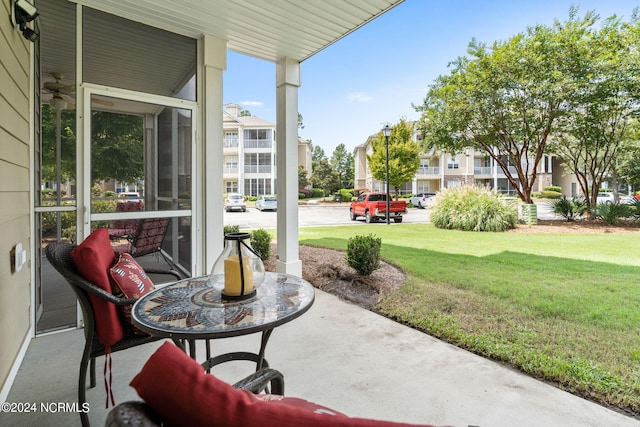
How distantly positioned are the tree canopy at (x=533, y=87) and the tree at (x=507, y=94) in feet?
0.08

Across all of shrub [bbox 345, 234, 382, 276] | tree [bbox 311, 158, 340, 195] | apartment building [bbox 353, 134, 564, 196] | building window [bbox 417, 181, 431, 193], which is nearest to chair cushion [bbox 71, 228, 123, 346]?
shrub [bbox 345, 234, 382, 276]

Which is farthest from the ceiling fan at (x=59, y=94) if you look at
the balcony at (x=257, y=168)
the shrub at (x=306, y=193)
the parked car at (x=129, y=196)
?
the shrub at (x=306, y=193)

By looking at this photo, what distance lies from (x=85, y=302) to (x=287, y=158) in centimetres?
284

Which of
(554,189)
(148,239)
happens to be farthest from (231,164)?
(554,189)

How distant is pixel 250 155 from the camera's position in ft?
89.2

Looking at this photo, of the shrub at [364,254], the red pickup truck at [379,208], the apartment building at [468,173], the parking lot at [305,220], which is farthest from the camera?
the apartment building at [468,173]

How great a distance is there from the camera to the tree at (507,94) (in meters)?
9.23

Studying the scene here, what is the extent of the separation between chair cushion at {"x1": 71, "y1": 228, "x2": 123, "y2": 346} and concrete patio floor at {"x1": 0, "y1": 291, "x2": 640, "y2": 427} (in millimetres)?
479

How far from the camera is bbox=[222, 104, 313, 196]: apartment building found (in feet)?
87.6

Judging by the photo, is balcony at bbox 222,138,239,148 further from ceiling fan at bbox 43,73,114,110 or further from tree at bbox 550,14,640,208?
ceiling fan at bbox 43,73,114,110

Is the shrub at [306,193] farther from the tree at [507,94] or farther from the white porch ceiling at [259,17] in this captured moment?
the white porch ceiling at [259,17]

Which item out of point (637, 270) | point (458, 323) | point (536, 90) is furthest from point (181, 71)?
point (536, 90)

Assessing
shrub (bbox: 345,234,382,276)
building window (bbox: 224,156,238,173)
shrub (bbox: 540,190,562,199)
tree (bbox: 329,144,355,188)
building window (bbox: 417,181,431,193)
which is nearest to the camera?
shrub (bbox: 345,234,382,276)

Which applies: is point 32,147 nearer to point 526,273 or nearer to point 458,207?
point 526,273
